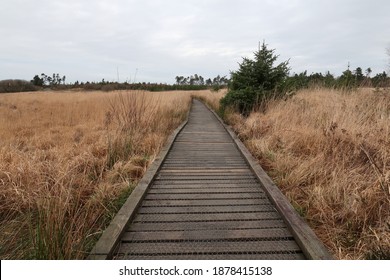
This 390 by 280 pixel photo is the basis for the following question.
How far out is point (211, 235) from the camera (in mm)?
2406

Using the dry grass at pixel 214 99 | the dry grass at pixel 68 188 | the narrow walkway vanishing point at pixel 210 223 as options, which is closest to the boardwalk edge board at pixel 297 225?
the narrow walkway vanishing point at pixel 210 223

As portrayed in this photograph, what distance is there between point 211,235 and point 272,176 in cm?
183

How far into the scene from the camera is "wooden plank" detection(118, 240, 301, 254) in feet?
7.19

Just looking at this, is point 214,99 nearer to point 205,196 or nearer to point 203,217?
point 205,196

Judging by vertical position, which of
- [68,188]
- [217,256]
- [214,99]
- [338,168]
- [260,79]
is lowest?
[217,256]

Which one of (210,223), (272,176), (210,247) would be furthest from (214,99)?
(210,247)

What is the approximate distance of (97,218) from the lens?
265cm

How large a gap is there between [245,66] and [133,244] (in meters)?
8.18

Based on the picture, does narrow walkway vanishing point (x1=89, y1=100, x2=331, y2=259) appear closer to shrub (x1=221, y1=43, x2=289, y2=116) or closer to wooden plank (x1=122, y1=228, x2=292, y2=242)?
wooden plank (x1=122, y1=228, x2=292, y2=242)

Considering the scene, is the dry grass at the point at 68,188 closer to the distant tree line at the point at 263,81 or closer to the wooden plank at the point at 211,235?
the wooden plank at the point at 211,235

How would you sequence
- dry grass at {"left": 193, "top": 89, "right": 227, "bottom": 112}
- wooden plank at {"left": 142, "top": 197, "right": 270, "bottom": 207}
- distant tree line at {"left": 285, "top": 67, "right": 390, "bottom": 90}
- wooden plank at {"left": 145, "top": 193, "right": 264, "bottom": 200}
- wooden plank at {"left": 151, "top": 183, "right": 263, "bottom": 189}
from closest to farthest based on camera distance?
wooden plank at {"left": 142, "top": 197, "right": 270, "bottom": 207} < wooden plank at {"left": 145, "top": 193, "right": 264, "bottom": 200} < wooden plank at {"left": 151, "top": 183, "right": 263, "bottom": 189} < distant tree line at {"left": 285, "top": 67, "right": 390, "bottom": 90} < dry grass at {"left": 193, "top": 89, "right": 227, "bottom": 112}

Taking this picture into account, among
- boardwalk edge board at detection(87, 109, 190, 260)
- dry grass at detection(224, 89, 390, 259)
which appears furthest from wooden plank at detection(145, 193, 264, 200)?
dry grass at detection(224, 89, 390, 259)

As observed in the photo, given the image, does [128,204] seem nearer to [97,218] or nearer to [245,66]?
[97,218]
